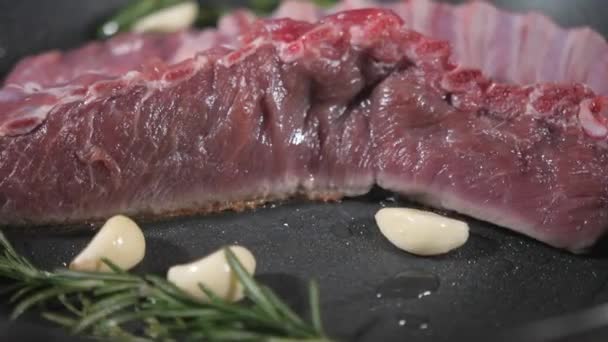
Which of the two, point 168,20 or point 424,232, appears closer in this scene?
point 424,232

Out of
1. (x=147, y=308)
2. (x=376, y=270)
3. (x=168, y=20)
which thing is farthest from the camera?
(x=168, y=20)

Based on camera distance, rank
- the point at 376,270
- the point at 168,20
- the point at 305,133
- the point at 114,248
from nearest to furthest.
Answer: the point at 114,248, the point at 376,270, the point at 305,133, the point at 168,20

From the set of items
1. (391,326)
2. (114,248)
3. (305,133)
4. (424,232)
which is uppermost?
(305,133)

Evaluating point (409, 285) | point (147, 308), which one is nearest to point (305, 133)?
point (409, 285)

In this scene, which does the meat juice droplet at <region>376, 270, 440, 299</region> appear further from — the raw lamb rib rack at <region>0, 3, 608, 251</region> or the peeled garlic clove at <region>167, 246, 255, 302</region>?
the peeled garlic clove at <region>167, 246, 255, 302</region>

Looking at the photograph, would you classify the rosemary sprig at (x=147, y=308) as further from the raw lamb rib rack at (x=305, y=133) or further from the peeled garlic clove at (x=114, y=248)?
the raw lamb rib rack at (x=305, y=133)

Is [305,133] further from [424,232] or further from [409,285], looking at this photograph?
[409,285]

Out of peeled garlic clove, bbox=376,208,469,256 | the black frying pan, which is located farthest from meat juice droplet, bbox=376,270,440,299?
peeled garlic clove, bbox=376,208,469,256

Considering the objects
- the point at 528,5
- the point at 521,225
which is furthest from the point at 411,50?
the point at 528,5
